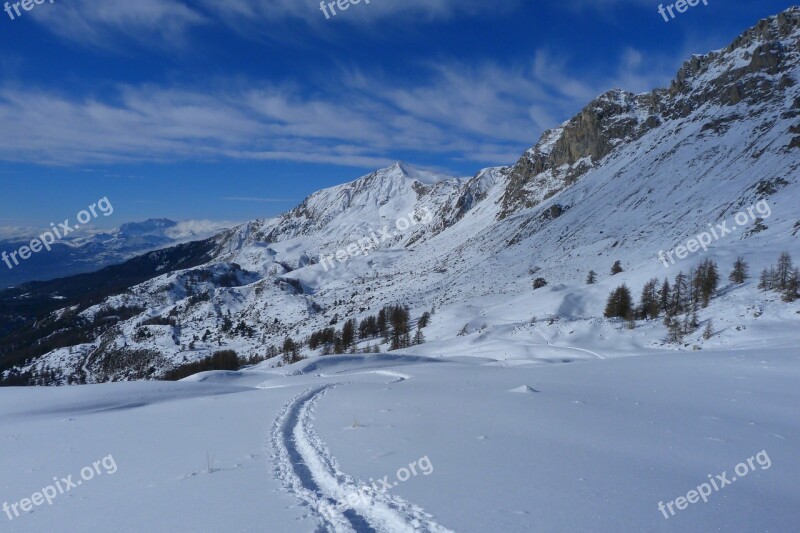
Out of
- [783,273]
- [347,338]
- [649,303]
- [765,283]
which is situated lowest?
[347,338]

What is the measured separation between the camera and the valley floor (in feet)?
22.7

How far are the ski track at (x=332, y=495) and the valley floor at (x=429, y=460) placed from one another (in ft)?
0.12

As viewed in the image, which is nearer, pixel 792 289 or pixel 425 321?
pixel 792 289

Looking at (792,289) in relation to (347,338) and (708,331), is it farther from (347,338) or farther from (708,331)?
(347,338)

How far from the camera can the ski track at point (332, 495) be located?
6676 mm

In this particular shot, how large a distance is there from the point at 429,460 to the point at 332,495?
2.47 meters

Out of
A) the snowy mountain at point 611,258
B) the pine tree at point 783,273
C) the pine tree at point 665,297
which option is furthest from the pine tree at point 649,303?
the pine tree at point 783,273

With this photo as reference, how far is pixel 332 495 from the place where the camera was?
25.6 feet

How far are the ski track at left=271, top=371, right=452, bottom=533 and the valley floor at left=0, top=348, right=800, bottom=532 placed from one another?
0.04 metres

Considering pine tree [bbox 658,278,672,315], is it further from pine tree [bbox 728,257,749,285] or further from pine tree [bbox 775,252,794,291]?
pine tree [bbox 775,252,794,291]

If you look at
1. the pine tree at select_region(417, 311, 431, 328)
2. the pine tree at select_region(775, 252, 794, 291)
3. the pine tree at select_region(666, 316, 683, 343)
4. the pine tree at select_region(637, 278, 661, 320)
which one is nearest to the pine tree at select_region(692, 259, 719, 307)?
the pine tree at select_region(637, 278, 661, 320)

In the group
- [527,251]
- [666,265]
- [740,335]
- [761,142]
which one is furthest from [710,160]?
[740,335]

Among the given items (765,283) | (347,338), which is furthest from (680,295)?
(347,338)

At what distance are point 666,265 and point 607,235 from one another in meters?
57.3
